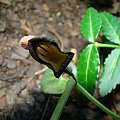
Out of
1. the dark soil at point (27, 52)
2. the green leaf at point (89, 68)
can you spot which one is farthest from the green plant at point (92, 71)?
the dark soil at point (27, 52)

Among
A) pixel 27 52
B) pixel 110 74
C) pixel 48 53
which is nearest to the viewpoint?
pixel 48 53

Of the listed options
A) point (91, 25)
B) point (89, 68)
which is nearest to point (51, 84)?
point (89, 68)

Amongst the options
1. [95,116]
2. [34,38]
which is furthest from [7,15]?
[34,38]

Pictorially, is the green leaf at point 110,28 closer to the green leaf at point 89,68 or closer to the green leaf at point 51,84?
the green leaf at point 89,68

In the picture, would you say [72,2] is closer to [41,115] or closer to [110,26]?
[110,26]

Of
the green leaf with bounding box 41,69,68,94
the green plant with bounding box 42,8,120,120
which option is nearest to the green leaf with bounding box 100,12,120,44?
the green plant with bounding box 42,8,120,120

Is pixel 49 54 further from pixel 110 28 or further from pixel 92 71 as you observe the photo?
pixel 110 28

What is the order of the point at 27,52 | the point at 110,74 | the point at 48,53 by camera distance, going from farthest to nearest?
the point at 27,52 → the point at 110,74 → the point at 48,53
